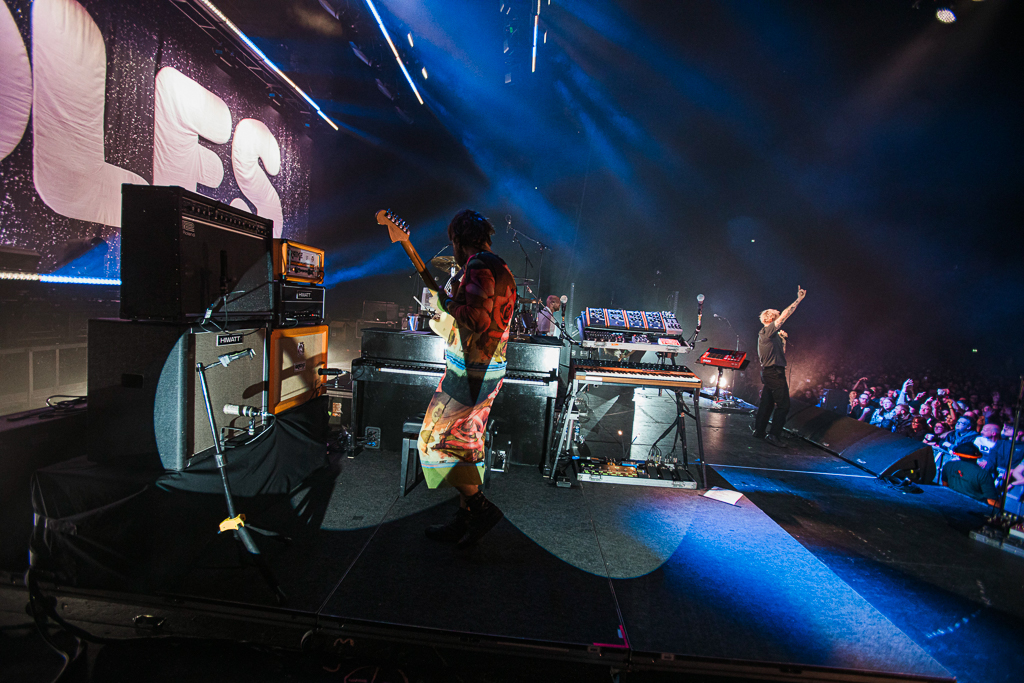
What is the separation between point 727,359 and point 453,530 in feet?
13.4

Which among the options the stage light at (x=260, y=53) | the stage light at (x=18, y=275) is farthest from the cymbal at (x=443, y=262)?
the stage light at (x=260, y=53)

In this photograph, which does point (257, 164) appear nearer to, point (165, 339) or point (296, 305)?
point (296, 305)

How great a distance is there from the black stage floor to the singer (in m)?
1.89

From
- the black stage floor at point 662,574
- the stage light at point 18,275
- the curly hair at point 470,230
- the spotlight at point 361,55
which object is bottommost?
the black stage floor at point 662,574

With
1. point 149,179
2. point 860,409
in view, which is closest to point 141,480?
point 149,179

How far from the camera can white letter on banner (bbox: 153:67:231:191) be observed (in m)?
4.84

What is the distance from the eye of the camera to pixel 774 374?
5270 millimetres

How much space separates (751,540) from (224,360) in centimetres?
327

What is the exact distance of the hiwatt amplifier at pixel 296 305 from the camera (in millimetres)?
2727

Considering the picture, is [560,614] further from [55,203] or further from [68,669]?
Answer: [55,203]

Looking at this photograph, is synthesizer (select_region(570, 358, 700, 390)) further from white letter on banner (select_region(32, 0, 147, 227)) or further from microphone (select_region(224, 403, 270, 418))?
white letter on banner (select_region(32, 0, 147, 227))

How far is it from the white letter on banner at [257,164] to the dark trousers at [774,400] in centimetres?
736

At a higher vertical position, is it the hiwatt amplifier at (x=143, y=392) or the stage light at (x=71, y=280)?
the stage light at (x=71, y=280)

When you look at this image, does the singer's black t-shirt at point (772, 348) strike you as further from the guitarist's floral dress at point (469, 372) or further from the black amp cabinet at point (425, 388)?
the guitarist's floral dress at point (469, 372)
